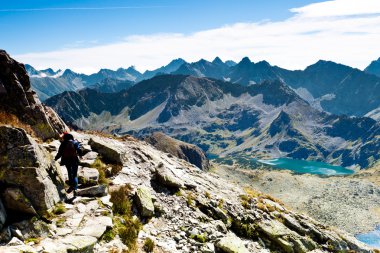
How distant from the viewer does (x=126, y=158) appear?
34.2 metres

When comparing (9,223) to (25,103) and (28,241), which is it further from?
(25,103)

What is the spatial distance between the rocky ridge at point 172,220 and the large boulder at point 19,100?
325 cm

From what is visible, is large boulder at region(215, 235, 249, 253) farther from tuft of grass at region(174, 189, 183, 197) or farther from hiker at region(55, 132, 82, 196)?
hiker at region(55, 132, 82, 196)

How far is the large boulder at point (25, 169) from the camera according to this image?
18.5 m

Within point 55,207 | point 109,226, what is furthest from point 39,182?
point 109,226

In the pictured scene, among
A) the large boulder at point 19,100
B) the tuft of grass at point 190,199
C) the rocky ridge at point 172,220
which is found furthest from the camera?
the large boulder at point 19,100

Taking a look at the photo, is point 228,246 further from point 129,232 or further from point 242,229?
point 129,232

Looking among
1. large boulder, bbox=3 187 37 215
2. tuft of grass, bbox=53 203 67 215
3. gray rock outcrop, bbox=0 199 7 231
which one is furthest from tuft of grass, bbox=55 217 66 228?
gray rock outcrop, bbox=0 199 7 231

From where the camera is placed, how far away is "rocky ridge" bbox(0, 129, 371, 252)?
17969 millimetres

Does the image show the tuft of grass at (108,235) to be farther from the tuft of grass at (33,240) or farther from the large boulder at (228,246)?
the large boulder at (228,246)

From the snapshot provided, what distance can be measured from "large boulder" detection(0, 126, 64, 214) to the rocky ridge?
4.44 ft

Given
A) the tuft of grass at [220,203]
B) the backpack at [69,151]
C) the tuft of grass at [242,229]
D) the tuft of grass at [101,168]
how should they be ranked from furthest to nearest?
1. the tuft of grass at [220,203]
2. the tuft of grass at [242,229]
3. the tuft of grass at [101,168]
4. the backpack at [69,151]

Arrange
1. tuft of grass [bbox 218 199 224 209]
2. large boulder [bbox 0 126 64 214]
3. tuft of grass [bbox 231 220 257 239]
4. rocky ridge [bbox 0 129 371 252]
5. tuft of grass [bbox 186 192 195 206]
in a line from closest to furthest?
rocky ridge [bbox 0 129 371 252]
large boulder [bbox 0 126 64 214]
tuft of grass [bbox 186 192 195 206]
tuft of grass [bbox 231 220 257 239]
tuft of grass [bbox 218 199 224 209]

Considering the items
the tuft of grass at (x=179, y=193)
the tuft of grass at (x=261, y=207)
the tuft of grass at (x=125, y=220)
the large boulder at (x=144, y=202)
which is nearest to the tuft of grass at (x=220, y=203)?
the tuft of grass at (x=179, y=193)
